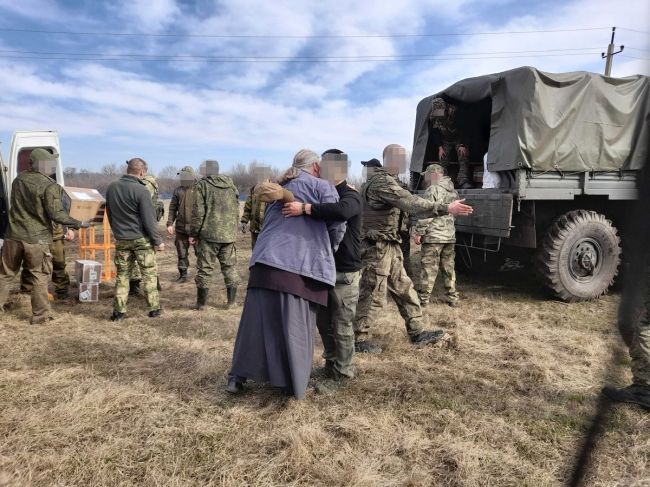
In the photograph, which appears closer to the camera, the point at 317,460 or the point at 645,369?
the point at 317,460

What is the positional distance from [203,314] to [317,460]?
334cm

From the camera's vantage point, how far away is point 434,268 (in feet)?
18.8

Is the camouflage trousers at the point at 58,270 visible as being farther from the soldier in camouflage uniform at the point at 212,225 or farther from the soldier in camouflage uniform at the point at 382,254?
the soldier in camouflage uniform at the point at 382,254

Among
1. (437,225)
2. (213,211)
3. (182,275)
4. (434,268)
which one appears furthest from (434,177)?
(182,275)

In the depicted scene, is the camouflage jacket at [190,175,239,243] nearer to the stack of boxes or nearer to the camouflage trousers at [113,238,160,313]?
the camouflage trousers at [113,238,160,313]

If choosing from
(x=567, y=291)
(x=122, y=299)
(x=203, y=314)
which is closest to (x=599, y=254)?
(x=567, y=291)

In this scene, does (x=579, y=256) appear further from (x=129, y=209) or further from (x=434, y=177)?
(x=129, y=209)

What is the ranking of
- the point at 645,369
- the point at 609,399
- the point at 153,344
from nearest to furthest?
the point at 609,399, the point at 645,369, the point at 153,344

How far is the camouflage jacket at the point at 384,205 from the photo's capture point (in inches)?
152

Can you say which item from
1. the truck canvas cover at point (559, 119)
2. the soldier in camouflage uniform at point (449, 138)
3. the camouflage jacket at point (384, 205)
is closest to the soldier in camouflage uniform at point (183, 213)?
the camouflage jacket at point (384, 205)

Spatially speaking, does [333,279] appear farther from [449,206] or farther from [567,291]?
[567,291]

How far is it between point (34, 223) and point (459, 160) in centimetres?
582

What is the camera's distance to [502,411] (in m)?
3.02

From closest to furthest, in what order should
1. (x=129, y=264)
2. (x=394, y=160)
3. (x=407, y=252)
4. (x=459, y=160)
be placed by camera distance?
(x=394, y=160)
(x=129, y=264)
(x=407, y=252)
(x=459, y=160)
